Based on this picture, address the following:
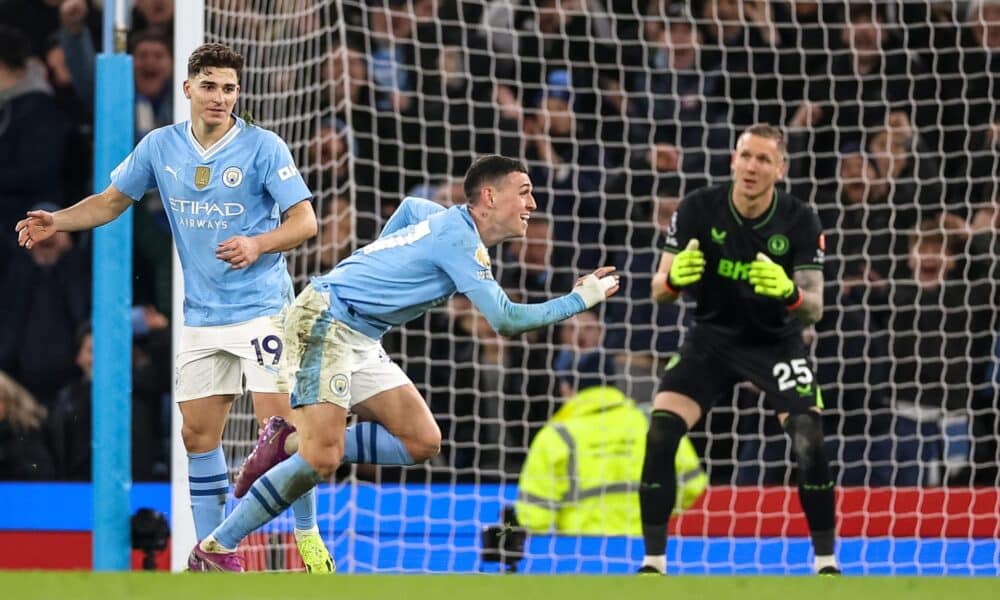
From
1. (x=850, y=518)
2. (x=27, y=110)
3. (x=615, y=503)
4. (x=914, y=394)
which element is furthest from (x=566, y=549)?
(x=27, y=110)

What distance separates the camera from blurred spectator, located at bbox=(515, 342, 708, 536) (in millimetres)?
7715

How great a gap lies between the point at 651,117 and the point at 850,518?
93.2 inches

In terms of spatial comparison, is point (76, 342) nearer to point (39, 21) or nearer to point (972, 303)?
point (39, 21)

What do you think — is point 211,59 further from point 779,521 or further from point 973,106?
point 973,106

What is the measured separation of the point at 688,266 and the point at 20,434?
12.7ft

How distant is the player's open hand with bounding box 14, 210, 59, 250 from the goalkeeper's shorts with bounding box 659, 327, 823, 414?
2.34 meters

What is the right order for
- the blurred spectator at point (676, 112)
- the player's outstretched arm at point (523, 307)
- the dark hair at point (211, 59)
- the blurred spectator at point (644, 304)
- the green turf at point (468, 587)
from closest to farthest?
1. the green turf at point (468, 587)
2. the player's outstretched arm at point (523, 307)
3. the dark hair at point (211, 59)
4. the blurred spectator at point (644, 304)
5. the blurred spectator at point (676, 112)

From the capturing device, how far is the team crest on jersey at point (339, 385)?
18.0 ft

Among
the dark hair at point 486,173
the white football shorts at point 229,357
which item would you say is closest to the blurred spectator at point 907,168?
the dark hair at point 486,173

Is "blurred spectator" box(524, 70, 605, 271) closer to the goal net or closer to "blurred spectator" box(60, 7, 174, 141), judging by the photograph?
the goal net

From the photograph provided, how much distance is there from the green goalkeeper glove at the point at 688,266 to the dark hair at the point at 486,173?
96 cm

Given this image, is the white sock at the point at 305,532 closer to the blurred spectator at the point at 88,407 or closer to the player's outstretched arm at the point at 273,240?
the player's outstretched arm at the point at 273,240

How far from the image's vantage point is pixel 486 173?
221 inches

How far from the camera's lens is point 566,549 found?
779 cm
